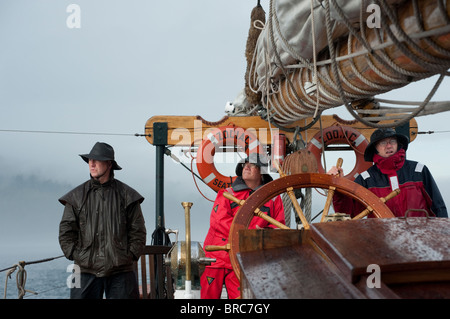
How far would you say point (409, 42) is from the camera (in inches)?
58.4

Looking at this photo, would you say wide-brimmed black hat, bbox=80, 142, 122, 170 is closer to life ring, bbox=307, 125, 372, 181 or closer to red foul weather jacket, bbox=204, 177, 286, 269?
red foul weather jacket, bbox=204, 177, 286, 269

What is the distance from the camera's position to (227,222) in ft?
8.88

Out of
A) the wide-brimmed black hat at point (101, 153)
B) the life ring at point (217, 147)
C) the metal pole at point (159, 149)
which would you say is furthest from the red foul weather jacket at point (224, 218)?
the metal pole at point (159, 149)

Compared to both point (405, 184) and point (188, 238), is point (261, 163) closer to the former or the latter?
point (405, 184)

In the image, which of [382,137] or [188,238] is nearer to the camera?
[188,238]

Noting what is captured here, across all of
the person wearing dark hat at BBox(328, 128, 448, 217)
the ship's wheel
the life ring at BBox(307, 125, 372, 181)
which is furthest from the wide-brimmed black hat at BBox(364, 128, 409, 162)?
the life ring at BBox(307, 125, 372, 181)

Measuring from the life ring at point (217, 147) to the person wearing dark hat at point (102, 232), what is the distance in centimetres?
241

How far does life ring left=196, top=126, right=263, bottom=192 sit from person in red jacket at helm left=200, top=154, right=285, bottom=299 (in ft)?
6.21

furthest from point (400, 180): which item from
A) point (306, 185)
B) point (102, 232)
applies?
point (102, 232)

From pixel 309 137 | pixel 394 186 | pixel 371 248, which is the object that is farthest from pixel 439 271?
pixel 309 137

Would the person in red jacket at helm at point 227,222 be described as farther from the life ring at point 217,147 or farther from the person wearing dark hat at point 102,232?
the life ring at point 217,147

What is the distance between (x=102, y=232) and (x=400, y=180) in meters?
1.70

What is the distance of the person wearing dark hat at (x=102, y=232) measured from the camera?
7.33ft
